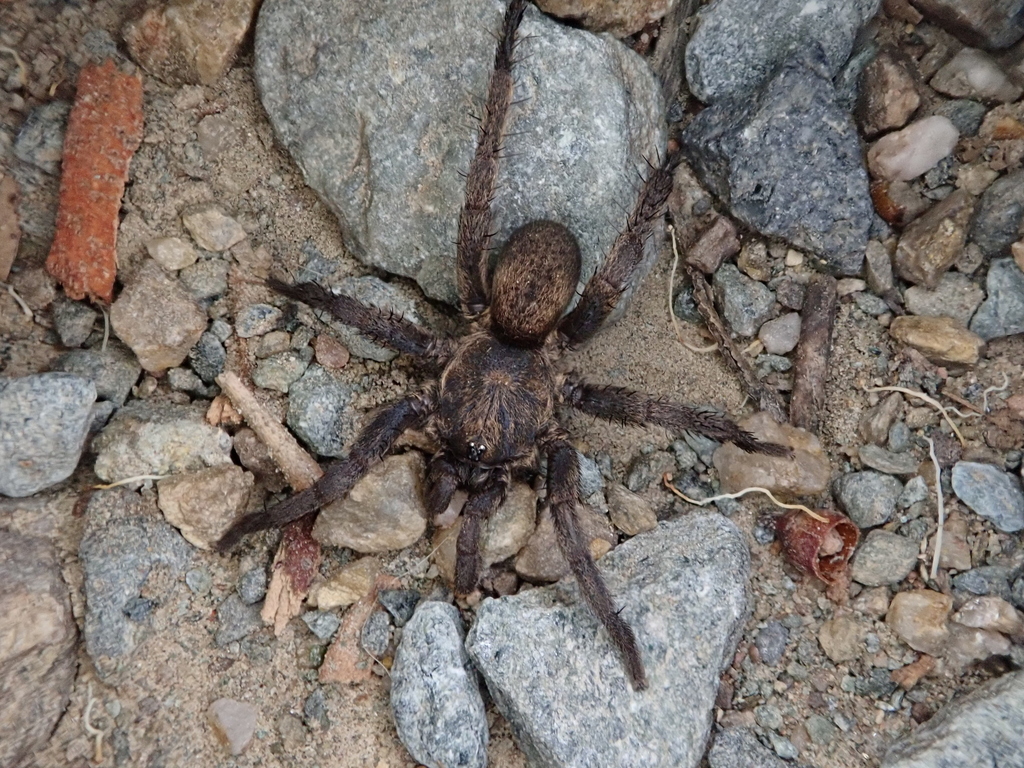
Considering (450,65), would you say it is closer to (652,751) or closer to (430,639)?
(430,639)

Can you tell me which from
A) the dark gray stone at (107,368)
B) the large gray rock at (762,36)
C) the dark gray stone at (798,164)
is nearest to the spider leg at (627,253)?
the dark gray stone at (798,164)

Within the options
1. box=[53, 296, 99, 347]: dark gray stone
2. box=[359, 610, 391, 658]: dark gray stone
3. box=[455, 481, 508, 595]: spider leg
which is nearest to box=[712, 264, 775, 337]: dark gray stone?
box=[455, 481, 508, 595]: spider leg

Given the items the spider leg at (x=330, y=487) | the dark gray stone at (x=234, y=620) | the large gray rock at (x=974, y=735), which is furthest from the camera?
the dark gray stone at (x=234, y=620)

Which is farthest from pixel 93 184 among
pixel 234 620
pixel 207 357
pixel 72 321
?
pixel 234 620

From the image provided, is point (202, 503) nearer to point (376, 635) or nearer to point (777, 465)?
point (376, 635)

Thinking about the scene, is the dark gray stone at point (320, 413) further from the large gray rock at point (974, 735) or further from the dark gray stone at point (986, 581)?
the dark gray stone at point (986, 581)
